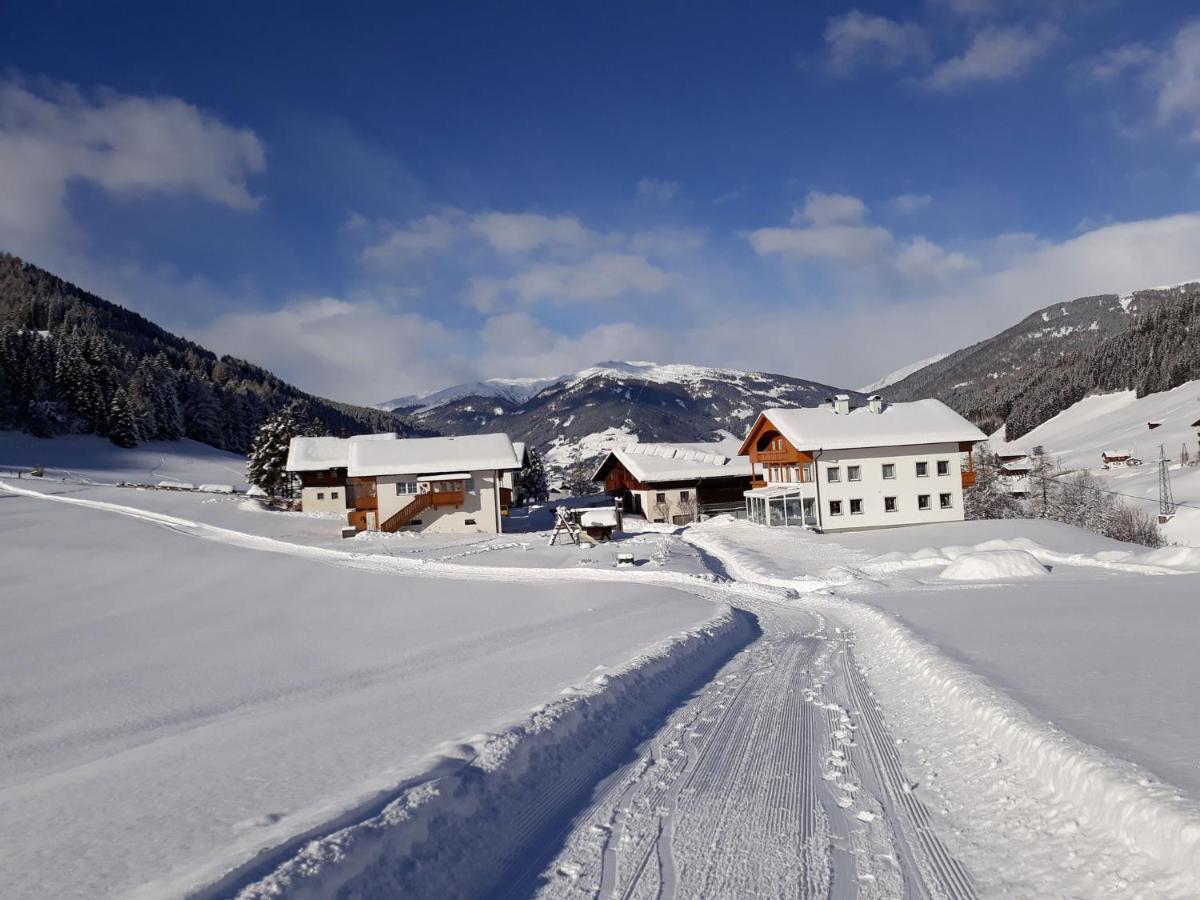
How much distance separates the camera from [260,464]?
200 feet

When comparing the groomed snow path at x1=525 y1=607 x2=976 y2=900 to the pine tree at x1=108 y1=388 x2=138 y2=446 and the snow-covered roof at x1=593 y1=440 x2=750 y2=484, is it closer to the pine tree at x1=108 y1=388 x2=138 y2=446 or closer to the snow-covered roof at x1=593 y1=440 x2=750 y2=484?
the snow-covered roof at x1=593 y1=440 x2=750 y2=484

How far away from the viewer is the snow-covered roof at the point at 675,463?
5131 cm

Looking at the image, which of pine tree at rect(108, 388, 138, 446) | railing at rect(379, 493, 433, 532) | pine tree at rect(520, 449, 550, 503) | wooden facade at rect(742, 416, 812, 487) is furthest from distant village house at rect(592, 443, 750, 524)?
pine tree at rect(108, 388, 138, 446)

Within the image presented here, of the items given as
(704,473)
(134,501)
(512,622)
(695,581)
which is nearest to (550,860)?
(512,622)

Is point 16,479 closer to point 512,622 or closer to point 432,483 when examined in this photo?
point 432,483

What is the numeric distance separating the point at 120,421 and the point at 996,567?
9062 centimetres

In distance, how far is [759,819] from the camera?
5535mm

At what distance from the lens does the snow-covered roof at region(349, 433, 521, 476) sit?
45625 millimetres

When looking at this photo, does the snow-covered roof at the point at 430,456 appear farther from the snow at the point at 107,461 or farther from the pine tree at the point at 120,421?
the pine tree at the point at 120,421

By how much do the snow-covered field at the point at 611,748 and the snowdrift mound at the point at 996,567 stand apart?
4.02 m

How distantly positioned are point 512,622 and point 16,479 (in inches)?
2413

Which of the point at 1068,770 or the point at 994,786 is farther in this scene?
the point at 994,786

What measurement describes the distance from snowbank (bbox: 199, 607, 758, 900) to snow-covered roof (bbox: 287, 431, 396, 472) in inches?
1823

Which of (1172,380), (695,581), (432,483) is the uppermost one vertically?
(1172,380)
